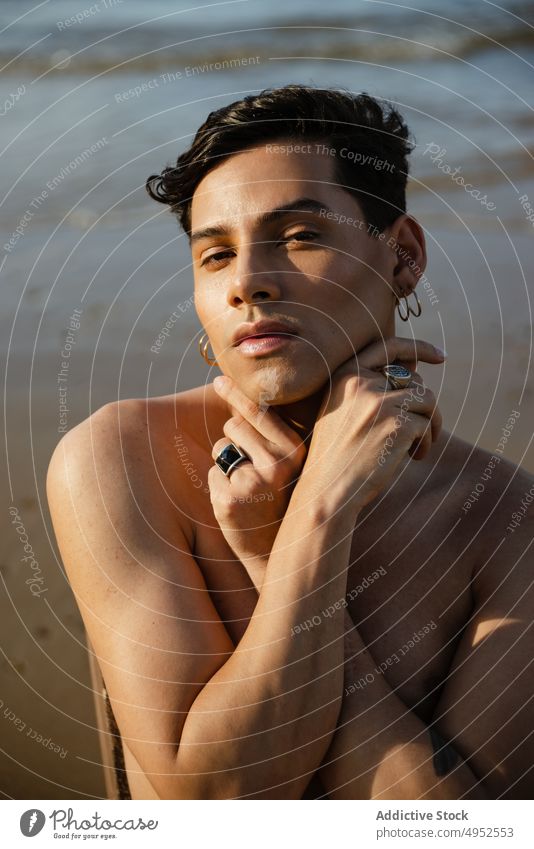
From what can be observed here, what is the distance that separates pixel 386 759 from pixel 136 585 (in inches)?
25.4

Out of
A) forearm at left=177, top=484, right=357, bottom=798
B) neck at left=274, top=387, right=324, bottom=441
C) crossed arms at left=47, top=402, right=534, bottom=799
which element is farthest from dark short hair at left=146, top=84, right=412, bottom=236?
forearm at left=177, top=484, right=357, bottom=798

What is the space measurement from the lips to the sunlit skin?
Answer: 0.06 ft

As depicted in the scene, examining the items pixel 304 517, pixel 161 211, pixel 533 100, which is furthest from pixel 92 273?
pixel 533 100

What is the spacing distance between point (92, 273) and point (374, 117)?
3.77 metres

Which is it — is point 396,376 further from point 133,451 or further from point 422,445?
point 133,451

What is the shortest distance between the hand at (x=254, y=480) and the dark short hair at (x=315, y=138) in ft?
1.78

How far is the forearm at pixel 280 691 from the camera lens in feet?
6.79

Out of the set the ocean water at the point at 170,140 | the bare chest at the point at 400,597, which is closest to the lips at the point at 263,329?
the bare chest at the point at 400,597

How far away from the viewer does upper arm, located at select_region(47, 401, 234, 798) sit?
212 centimetres

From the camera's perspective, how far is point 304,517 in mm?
2197

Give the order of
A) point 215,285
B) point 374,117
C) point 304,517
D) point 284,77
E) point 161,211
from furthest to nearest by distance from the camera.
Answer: point 284,77 → point 161,211 → point 374,117 → point 215,285 → point 304,517
